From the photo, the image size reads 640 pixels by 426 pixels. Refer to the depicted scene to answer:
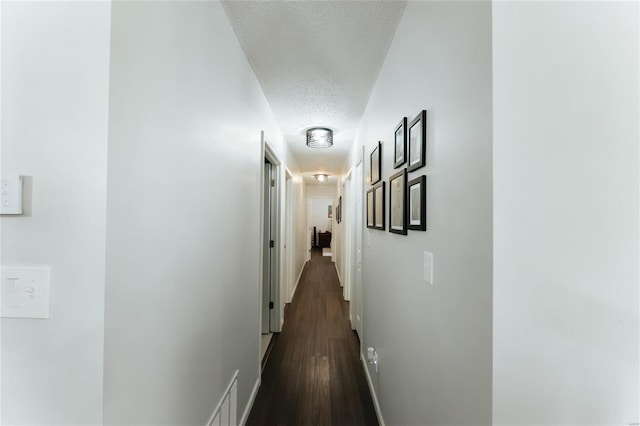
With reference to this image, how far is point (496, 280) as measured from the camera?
2.10 feet

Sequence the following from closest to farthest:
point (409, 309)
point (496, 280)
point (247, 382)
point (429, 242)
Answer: point (496, 280)
point (429, 242)
point (409, 309)
point (247, 382)

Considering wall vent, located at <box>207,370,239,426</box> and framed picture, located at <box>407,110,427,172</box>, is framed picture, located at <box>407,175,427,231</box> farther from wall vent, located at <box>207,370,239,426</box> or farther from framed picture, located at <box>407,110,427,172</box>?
wall vent, located at <box>207,370,239,426</box>

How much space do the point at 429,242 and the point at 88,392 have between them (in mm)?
1116

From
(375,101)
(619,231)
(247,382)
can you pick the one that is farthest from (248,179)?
(619,231)

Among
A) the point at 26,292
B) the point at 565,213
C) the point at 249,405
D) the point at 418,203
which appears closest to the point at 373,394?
the point at 249,405

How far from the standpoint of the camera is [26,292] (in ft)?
2.19

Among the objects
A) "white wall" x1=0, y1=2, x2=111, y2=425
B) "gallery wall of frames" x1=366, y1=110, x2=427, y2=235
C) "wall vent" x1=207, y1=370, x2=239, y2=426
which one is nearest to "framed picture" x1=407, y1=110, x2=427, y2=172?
"gallery wall of frames" x1=366, y1=110, x2=427, y2=235

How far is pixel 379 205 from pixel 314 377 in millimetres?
1579

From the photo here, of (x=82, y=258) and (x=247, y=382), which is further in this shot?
(x=247, y=382)

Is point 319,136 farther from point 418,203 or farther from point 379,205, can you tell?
point 418,203

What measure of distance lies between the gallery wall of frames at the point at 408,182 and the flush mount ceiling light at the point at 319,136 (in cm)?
156

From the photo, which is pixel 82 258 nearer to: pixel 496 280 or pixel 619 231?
pixel 496 280

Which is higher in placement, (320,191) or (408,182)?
(320,191)

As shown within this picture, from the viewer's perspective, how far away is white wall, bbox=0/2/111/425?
657mm
